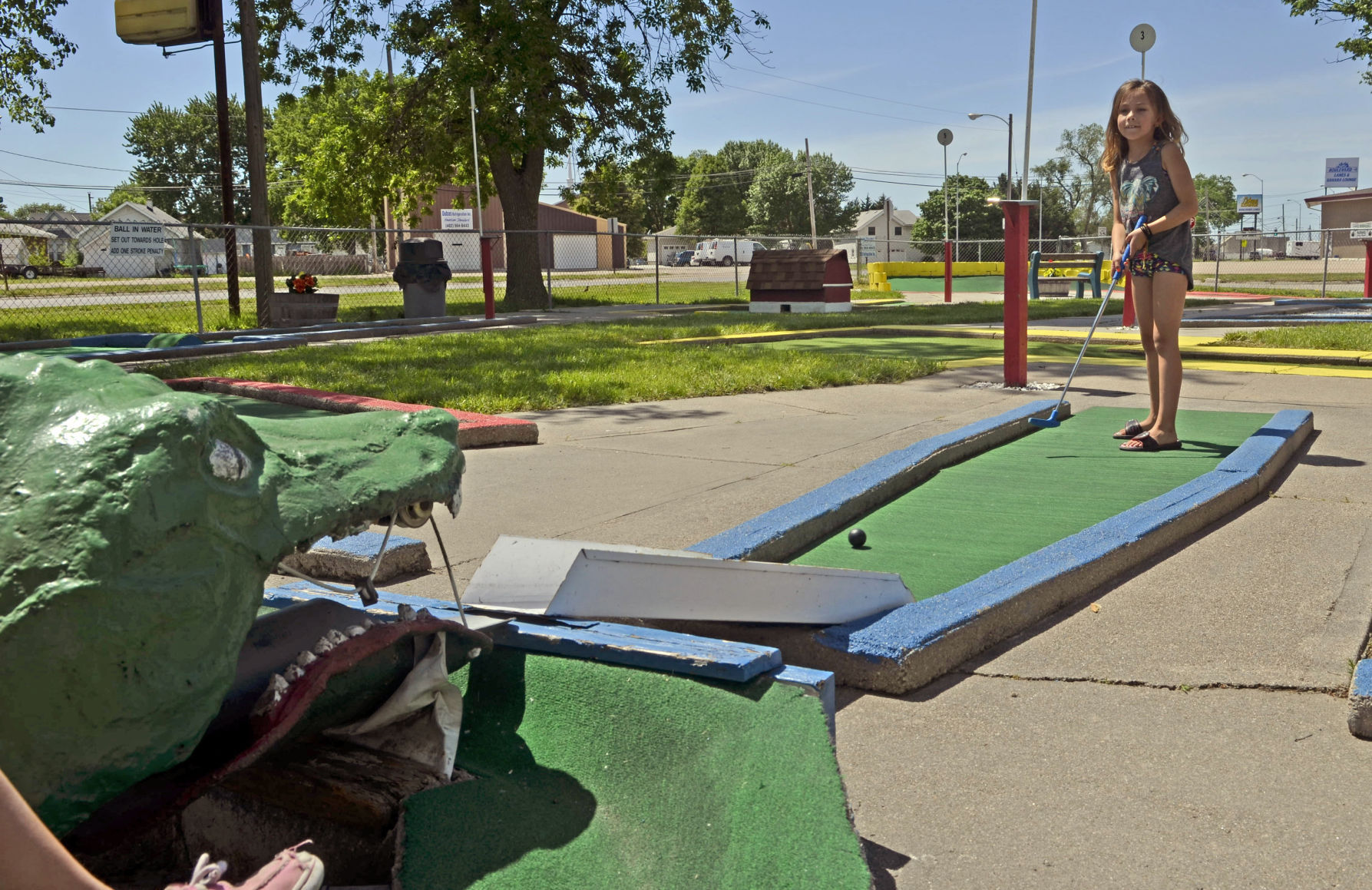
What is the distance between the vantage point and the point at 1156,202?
5.82 metres

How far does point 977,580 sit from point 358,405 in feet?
15.0

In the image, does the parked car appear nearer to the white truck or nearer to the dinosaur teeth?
the white truck

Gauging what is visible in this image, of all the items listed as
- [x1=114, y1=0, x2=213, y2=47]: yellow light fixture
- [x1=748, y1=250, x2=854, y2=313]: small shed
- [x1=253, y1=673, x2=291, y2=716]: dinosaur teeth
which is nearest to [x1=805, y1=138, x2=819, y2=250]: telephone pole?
[x1=748, y1=250, x2=854, y2=313]: small shed

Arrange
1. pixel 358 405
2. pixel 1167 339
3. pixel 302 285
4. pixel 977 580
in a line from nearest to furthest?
pixel 977 580, pixel 1167 339, pixel 358 405, pixel 302 285

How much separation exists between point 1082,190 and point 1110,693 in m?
117

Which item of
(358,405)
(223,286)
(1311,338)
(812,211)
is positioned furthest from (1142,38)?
(812,211)

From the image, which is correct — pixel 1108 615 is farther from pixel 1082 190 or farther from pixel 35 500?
pixel 1082 190

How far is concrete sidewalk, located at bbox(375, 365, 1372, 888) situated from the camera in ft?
6.98

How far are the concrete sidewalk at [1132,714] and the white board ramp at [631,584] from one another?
0.38m

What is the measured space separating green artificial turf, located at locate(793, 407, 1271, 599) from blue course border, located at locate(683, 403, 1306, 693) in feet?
0.54

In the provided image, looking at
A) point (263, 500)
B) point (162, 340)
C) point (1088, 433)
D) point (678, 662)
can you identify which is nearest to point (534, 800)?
point (678, 662)

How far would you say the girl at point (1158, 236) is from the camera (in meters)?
5.70

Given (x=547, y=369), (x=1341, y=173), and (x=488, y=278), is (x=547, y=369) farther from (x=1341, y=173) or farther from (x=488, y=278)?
(x=1341, y=173)

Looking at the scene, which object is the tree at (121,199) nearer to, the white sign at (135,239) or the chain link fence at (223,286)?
the chain link fence at (223,286)
